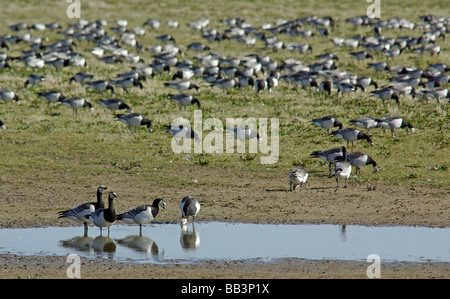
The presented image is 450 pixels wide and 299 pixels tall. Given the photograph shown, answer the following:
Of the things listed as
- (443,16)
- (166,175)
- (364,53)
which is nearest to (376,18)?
(443,16)

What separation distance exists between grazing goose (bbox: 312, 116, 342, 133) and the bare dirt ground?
13.7ft

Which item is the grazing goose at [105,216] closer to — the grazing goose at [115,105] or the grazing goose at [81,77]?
the grazing goose at [115,105]

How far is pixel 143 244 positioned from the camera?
44.7 feet

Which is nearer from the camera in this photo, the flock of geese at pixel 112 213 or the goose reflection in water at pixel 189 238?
the goose reflection in water at pixel 189 238

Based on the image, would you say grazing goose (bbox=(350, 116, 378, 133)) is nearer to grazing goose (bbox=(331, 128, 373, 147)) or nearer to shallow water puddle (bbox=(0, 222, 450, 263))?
grazing goose (bbox=(331, 128, 373, 147))

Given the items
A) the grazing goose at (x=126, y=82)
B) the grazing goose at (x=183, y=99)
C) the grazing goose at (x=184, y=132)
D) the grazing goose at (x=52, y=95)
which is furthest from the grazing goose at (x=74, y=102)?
the grazing goose at (x=184, y=132)

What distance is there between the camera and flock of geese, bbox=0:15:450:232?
63.6 ft

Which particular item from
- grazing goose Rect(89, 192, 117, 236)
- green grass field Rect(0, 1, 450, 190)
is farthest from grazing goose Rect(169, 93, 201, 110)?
grazing goose Rect(89, 192, 117, 236)

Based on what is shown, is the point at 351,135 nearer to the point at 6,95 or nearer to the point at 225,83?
the point at 225,83

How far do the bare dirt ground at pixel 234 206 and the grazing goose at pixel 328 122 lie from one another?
4168 mm

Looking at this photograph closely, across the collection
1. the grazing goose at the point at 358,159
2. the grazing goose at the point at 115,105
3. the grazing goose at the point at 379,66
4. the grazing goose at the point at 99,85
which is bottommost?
the grazing goose at the point at 358,159

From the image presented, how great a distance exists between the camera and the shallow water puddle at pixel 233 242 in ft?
41.3

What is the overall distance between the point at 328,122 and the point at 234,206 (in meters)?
8.07

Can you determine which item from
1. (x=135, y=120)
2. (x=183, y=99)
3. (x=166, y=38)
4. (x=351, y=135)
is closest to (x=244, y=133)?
(x=351, y=135)
